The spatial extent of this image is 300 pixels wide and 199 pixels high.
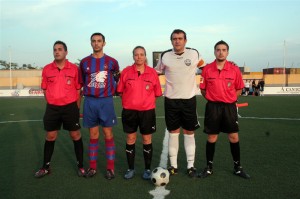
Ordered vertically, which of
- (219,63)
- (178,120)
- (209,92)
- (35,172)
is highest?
(219,63)

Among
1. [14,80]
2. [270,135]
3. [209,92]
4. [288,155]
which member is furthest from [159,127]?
[14,80]

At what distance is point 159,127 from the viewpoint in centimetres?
996

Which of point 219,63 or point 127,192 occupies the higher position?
point 219,63

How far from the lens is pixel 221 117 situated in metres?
4.81

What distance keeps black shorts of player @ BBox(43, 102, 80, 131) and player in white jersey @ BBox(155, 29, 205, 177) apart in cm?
149

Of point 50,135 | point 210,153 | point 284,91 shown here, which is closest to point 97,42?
point 50,135

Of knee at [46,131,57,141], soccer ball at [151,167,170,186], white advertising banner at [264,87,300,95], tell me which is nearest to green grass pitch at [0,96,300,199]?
soccer ball at [151,167,170,186]

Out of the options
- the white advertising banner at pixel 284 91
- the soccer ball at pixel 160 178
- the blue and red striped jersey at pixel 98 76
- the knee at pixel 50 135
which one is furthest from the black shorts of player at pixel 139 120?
the white advertising banner at pixel 284 91

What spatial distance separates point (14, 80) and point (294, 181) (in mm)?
53001

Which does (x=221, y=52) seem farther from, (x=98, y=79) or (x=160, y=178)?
(x=160, y=178)

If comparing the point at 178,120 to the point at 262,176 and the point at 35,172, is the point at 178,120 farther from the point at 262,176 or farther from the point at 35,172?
the point at 35,172

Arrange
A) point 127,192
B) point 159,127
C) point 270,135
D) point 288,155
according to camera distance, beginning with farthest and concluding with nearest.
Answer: point 159,127 → point 270,135 → point 288,155 → point 127,192

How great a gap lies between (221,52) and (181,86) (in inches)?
31.6

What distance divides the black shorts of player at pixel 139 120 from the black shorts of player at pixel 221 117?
90cm
